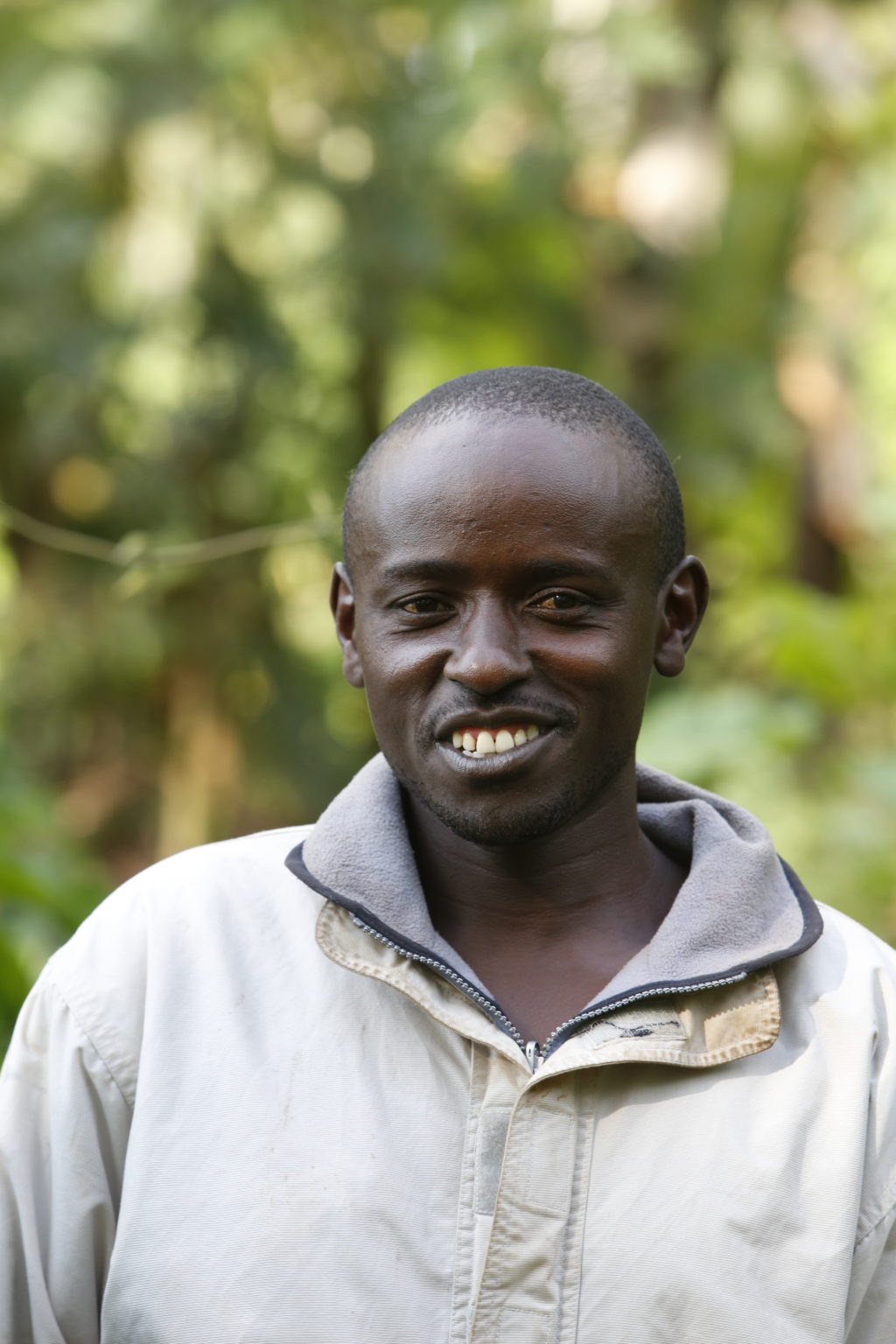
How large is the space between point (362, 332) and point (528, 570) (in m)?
4.91

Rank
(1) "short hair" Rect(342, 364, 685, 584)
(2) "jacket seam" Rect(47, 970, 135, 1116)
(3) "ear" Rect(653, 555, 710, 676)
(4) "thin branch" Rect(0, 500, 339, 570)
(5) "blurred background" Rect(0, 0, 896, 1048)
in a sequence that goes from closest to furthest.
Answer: (2) "jacket seam" Rect(47, 970, 135, 1116) < (1) "short hair" Rect(342, 364, 685, 584) < (3) "ear" Rect(653, 555, 710, 676) < (4) "thin branch" Rect(0, 500, 339, 570) < (5) "blurred background" Rect(0, 0, 896, 1048)

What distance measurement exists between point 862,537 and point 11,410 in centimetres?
418

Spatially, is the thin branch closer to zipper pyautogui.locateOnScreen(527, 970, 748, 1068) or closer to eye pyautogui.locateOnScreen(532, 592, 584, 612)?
eye pyautogui.locateOnScreen(532, 592, 584, 612)

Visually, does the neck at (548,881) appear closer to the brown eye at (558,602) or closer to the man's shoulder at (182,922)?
the man's shoulder at (182,922)

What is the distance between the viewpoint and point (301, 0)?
218 inches

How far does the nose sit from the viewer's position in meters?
1.68

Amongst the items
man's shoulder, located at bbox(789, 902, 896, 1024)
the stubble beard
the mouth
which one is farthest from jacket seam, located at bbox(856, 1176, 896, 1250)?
the mouth

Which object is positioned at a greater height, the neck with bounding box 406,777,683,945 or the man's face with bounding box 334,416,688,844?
the man's face with bounding box 334,416,688,844

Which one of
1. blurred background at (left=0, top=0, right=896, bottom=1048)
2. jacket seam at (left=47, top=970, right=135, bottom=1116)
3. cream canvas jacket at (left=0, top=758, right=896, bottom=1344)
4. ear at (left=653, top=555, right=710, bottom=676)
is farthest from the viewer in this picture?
blurred background at (left=0, top=0, right=896, bottom=1048)

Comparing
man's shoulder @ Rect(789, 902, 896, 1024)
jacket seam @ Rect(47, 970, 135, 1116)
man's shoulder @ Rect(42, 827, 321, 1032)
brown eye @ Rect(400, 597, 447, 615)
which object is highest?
brown eye @ Rect(400, 597, 447, 615)

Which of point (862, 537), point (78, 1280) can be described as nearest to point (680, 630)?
point (78, 1280)

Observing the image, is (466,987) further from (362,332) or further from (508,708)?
(362,332)

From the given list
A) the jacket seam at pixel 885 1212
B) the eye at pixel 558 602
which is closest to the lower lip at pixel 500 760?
the eye at pixel 558 602

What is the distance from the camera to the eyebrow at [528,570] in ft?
5.63
